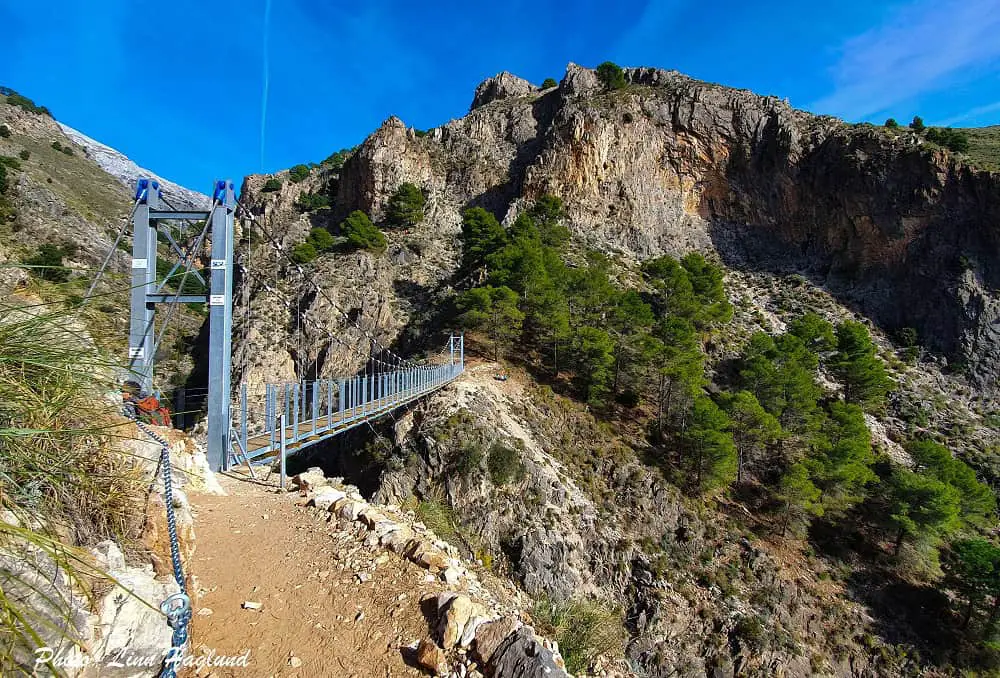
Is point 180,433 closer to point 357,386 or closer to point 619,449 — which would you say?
point 357,386

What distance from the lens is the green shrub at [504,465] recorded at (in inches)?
491

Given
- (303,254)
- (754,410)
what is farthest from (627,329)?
(303,254)

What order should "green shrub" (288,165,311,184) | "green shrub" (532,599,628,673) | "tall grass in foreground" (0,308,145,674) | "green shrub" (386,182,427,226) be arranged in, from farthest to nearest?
"green shrub" (288,165,311,184), "green shrub" (386,182,427,226), "green shrub" (532,599,628,673), "tall grass in foreground" (0,308,145,674)

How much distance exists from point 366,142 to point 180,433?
121ft

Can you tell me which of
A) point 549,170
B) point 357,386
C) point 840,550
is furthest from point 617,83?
point 357,386

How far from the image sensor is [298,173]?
152 feet

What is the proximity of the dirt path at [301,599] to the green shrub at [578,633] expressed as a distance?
3.46 ft

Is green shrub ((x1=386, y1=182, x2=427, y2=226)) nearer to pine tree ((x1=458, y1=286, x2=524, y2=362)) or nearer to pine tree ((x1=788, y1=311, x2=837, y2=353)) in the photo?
pine tree ((x1=458, y1=286, x2=524, y2=362))

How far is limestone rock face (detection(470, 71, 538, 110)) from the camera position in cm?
5112

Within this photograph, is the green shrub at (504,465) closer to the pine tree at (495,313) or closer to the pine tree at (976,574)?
the pine tree at (495,313)

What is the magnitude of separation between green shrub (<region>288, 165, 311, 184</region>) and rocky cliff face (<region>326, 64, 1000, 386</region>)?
10.1 meters

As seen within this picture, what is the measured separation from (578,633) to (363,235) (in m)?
30.2

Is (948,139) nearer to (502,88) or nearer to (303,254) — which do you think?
(502,88)

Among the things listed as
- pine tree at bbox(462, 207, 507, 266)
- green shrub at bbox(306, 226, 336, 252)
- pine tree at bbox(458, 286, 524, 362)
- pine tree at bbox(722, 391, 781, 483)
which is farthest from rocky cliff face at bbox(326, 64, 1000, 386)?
pine tree at bbox(722, 391, 781, 483)
